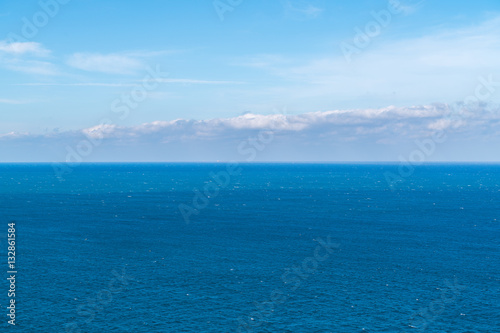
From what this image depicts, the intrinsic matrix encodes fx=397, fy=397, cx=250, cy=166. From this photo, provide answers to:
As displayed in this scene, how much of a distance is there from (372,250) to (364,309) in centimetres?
4027

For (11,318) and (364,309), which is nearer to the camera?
(11,318)

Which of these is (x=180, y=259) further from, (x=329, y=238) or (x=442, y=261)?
(x=442, y=261)

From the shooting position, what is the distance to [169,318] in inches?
2771

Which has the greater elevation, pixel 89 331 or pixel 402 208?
pixel 402 208

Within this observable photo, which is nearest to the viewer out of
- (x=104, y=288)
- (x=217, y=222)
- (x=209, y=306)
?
(x=209, y=306)

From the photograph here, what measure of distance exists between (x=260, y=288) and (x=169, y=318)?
21168 millimetres

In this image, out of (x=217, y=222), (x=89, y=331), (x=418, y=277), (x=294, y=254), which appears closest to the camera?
(x=89, y=331)

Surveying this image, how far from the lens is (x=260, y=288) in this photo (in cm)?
8362

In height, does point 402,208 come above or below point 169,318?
above

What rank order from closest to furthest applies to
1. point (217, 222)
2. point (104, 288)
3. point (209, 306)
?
Answer: point (209, 306)
point (104, 288)
point (217, 222)

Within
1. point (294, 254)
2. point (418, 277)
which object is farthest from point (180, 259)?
point (418, 277)

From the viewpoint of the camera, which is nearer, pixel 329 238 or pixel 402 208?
pixel 329 238

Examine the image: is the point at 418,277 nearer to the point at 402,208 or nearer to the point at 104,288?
the point at 104,288

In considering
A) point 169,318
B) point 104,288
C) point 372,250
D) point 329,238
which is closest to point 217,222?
point 329,238
